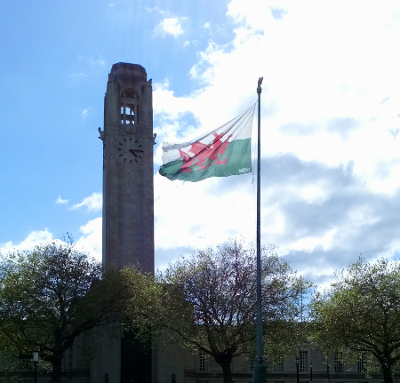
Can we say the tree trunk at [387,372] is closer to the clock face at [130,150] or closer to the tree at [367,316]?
the tree at [367,316]

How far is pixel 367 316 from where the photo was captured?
159 ft

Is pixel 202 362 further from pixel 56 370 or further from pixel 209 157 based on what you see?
pixel 209 157

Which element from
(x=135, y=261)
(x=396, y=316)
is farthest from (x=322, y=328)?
(x=135, y=261)

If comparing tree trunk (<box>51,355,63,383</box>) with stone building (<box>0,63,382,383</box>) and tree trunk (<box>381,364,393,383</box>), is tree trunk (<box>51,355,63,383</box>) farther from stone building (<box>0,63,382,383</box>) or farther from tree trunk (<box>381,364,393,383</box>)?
tree trunk (<box>381,364,393,383</box>)

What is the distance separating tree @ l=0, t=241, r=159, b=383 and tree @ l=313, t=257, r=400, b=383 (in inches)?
622

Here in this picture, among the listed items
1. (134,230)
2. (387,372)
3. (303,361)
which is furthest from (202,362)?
(387,372)

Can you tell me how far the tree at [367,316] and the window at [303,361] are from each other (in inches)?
945

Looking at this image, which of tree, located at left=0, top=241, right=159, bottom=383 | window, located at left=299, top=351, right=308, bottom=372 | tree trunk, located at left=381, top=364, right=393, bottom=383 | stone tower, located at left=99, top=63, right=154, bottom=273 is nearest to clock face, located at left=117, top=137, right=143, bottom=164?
stone tower, located at left=99, top=63, right=154, bottom=273

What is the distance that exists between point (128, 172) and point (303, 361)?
32.2m

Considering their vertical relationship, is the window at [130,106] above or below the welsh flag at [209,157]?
above

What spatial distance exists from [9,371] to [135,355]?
14.3m

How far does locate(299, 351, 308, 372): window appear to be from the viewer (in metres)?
74.4

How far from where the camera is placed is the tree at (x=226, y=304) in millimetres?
47625

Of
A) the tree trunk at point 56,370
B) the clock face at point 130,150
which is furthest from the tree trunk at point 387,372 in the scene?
the clock face at point 130,150
